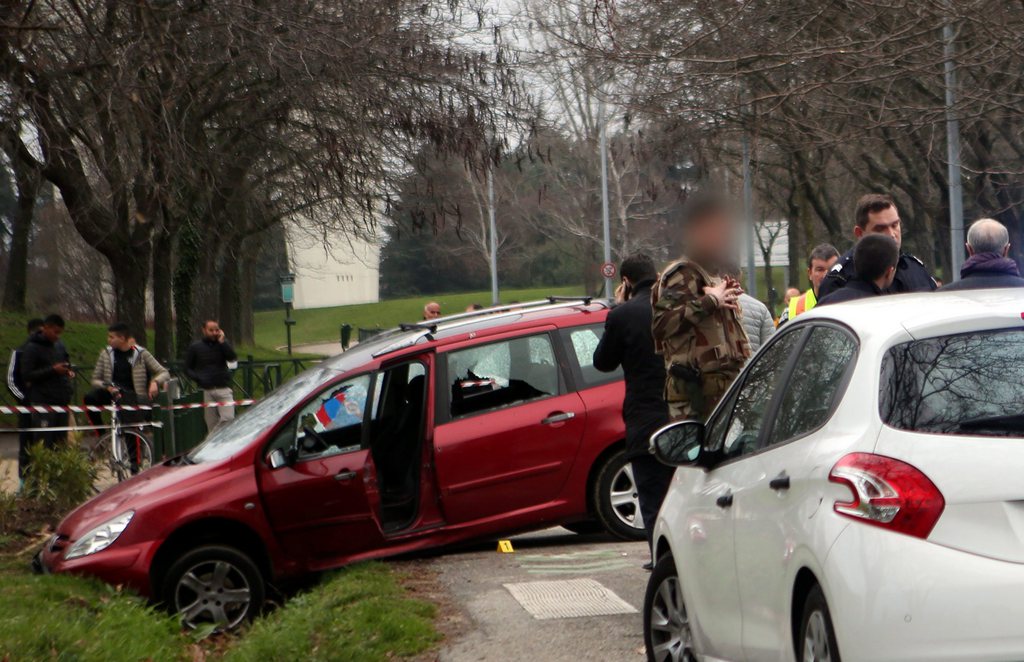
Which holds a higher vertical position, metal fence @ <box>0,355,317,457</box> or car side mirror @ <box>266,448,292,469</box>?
car side mirror @ <box>266,448,292,469</box>

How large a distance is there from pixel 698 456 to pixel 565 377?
4.93 m

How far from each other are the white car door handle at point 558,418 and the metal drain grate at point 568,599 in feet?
5.29

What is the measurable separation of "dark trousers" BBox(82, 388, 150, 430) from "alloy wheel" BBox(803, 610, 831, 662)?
523 inches

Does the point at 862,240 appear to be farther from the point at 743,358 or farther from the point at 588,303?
the point at 588,303

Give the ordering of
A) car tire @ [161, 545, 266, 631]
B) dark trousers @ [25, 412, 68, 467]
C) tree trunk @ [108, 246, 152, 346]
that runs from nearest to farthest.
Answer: car tire @ [161, 545, 266, 631] → dark trousers @ [25, 412, 68, 467] → tree trunk @ [108, 246, 152, 346]

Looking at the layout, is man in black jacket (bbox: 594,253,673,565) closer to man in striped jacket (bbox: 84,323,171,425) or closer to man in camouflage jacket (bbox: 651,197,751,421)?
man in camouflage jacket (bbox: 651,197,751,421)

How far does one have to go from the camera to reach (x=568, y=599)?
→ 25.6 feet

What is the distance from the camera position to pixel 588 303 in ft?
35.4

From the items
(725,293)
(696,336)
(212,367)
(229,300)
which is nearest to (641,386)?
(696,336)

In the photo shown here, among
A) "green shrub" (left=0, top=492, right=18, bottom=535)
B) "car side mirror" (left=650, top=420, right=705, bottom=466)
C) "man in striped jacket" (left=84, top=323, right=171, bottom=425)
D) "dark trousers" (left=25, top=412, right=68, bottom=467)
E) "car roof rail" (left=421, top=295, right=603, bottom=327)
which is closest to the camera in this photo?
"car side mirror" (left=650, top=420, right=705, bottom=466)

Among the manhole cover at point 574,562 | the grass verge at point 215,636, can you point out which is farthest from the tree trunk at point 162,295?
the grass verge at point 215,636

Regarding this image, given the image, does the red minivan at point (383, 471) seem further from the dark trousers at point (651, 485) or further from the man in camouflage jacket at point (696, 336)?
the man in camouflage jacket at point (696, 336)

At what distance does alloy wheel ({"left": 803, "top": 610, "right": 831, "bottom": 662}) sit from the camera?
149 inches

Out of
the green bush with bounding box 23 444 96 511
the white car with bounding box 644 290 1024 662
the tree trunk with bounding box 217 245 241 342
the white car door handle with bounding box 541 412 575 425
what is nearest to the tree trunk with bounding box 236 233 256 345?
the tree trunk with bounding box 217 245 241 342
